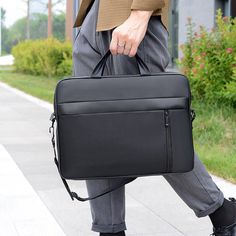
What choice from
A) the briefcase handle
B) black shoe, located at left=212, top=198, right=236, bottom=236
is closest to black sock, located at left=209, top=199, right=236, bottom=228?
black shoe, located at left=212, top=198, right=236, bottom=236

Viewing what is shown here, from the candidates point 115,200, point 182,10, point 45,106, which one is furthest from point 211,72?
point 182,10

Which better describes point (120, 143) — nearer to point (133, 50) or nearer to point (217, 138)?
point (133, 50)

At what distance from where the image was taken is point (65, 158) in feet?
7.98

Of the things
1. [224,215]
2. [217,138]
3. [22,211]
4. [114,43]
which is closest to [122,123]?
[114,43]

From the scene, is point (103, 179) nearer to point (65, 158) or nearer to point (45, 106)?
point (65, 158)

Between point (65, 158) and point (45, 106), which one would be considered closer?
point (65, 158)

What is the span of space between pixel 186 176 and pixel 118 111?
0.43 m

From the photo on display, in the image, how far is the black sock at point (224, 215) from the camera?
279cm

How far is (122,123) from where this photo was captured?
2.40m

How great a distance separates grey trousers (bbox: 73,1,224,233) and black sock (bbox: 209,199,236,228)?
58mm

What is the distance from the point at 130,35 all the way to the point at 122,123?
307mm

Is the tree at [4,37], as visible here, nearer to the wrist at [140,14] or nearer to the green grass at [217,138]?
the green grass at [217,138]

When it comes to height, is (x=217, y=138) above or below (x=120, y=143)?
below

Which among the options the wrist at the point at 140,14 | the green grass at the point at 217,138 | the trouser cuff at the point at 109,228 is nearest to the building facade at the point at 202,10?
the green grass at the point at 217,138
